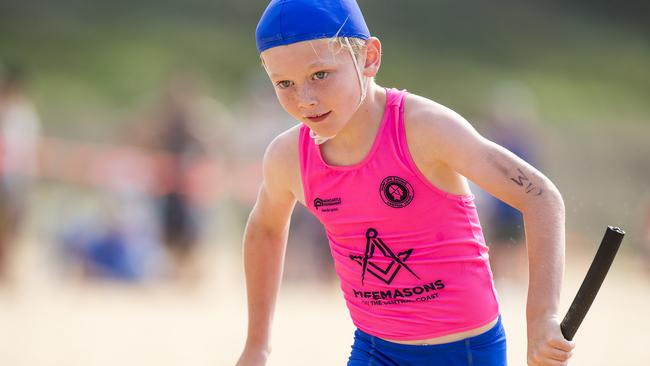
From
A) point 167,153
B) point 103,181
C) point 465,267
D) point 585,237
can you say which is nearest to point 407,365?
point 465,267

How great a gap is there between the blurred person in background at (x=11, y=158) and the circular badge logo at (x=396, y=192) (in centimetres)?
827

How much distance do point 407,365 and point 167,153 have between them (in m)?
8.63

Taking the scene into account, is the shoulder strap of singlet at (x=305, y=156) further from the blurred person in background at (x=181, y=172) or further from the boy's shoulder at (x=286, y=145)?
A: the blurred person in background at (x=181, y=172)

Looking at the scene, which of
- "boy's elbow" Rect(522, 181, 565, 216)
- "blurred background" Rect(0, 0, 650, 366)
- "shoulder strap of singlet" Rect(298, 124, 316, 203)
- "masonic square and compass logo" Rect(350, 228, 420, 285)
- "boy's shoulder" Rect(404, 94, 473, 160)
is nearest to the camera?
"boy's elbow" Rect(522, 181, 565, 216)

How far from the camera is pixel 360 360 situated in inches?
141

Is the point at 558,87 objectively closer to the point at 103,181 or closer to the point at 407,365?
the point at 103,181

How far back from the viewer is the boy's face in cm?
323

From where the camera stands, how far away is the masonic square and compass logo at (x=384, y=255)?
3.41 m

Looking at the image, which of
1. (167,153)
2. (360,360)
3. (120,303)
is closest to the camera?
(360,360)

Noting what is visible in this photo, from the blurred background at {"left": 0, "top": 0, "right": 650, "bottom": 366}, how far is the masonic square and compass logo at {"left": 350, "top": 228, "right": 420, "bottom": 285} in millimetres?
2459

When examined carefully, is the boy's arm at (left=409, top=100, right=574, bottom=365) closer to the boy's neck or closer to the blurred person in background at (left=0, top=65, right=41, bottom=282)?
the boy's neck

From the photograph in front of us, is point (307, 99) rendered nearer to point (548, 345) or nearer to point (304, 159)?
point (304, 159)

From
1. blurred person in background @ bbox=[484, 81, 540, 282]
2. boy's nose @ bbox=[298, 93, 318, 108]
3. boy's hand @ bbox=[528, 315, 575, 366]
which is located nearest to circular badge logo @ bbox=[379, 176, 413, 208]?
boy's nose @ bbox=[298, 93, 318, 108]

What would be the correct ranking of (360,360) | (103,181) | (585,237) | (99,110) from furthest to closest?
(99,110)
(585,237)
(103,181)
(360,360)
